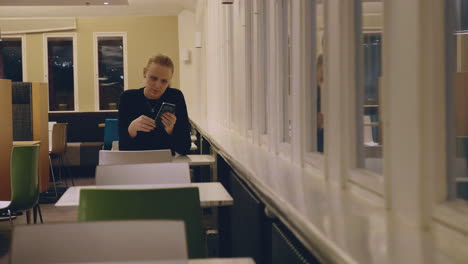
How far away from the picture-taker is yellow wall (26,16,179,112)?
13984 mm

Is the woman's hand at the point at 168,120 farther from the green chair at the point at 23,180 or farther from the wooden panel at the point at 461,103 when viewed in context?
the wooden panel at the point at 461,103

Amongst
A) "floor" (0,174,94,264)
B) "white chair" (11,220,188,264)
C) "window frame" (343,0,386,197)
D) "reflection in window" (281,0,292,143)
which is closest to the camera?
"white chair" (11,220,188,264)

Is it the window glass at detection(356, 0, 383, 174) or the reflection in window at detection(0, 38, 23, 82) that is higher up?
the reflection in window at detection(0, 38, 23, 82)

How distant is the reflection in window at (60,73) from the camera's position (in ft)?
46.1

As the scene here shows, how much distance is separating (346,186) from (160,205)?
0.74 meters

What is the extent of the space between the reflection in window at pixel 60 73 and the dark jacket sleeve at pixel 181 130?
32.1ft

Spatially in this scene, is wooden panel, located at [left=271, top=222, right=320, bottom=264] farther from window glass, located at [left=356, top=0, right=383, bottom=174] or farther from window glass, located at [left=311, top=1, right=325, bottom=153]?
window glass, located at [left=311, top=1, right=325, bottom=153]

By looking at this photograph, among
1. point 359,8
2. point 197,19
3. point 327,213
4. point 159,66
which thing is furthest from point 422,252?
point 197,19

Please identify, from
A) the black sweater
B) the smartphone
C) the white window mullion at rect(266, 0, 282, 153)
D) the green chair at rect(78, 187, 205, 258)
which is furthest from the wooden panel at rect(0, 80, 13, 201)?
the green chair at rect(78, 187, 205, 258)

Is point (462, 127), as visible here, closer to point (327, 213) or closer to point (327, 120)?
point (327, 213)

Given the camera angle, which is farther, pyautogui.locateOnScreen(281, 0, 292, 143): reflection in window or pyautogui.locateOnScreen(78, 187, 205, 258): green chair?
pyautogui.locateOnScreen(281, 0, 292, 143): reflection in window

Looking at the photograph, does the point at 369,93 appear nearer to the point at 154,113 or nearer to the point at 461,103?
the point at 461,103

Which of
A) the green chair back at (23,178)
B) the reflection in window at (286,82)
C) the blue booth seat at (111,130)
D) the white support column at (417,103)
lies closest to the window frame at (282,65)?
the reflection in window at (286,82)

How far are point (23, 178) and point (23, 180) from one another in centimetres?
2
